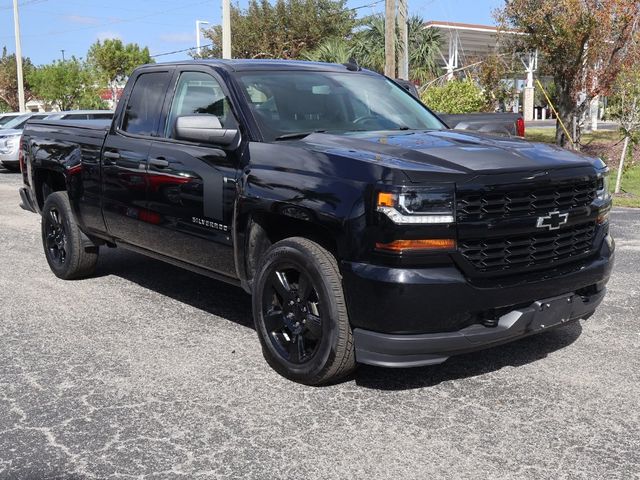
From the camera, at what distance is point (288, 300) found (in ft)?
14.8

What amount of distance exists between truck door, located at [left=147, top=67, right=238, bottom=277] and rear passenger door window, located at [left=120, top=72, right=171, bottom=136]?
17cm

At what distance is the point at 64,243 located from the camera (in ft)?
23.5

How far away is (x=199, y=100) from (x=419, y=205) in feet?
7.43

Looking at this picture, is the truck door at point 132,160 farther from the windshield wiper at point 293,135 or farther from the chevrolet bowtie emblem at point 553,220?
the chevrolet bowtie emblem at point 553,220

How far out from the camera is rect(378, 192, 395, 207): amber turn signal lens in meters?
3.88

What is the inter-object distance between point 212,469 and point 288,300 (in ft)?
4.05

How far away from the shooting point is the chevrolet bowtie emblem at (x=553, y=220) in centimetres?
416

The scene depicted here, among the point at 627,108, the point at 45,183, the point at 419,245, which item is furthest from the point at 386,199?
the point at 627,108

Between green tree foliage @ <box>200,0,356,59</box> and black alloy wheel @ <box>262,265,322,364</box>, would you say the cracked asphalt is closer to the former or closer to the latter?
black alloy wheel @ <box>262,265,322,364</box>

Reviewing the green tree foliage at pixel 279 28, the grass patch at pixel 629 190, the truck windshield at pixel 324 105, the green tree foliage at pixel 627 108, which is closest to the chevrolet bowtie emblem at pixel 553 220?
the truck windshield at pixel 324 105

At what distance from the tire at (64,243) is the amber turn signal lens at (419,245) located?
3.93 meters

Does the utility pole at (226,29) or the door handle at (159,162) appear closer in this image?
the door handle at (159,162)

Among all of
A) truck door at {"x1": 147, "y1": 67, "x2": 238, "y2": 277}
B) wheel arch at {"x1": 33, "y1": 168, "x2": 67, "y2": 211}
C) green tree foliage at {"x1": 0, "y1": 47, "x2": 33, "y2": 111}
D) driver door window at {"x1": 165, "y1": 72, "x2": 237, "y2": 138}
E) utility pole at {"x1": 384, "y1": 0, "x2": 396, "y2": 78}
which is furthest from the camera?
green tree foliage at {"x1": 0, "y1": 47, "x2": 33, "y2": 111}

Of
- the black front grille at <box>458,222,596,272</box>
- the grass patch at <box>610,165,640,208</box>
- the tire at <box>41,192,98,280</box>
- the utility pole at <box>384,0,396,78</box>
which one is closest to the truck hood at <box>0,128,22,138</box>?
the utility pole at <box>384,0,396,78</box>
